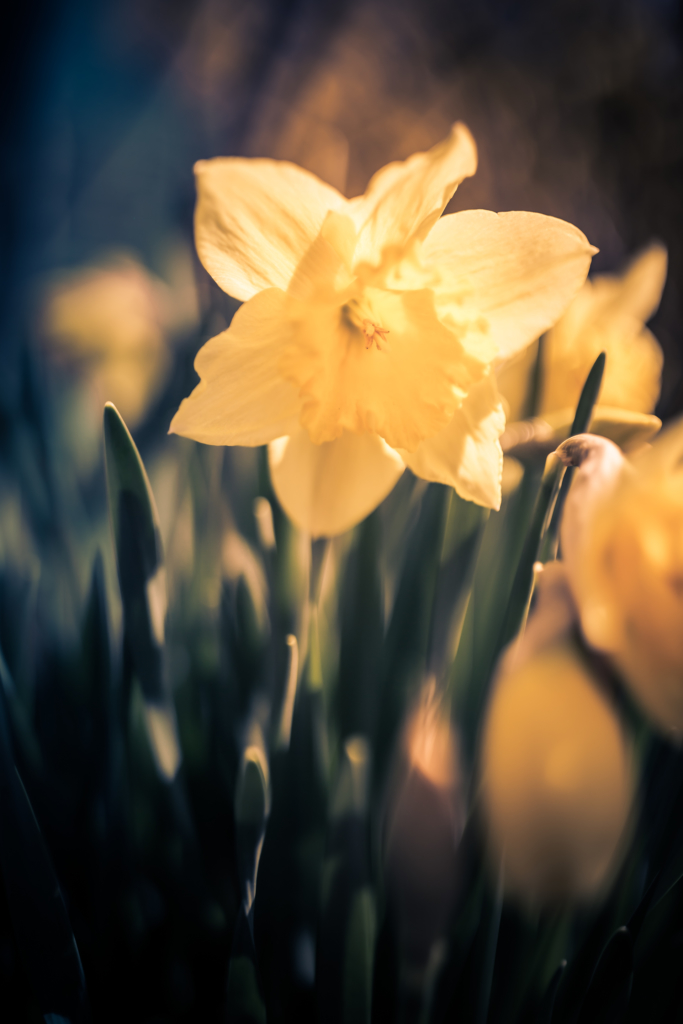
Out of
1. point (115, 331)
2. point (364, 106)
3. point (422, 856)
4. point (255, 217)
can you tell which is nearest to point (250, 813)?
point (422, 856)

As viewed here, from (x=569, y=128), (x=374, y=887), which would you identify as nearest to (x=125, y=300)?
(x=374, y=887)

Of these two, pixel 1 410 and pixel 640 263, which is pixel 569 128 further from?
pixel 1 410

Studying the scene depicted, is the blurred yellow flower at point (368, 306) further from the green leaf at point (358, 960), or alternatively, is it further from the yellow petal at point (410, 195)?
the green leaf at point (358, 960)

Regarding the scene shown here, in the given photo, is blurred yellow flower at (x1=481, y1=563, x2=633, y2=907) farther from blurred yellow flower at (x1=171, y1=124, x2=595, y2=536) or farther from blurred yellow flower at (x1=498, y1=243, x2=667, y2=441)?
blurred yellow flower at (x1=498, y1=243, x2=667, y2=441)

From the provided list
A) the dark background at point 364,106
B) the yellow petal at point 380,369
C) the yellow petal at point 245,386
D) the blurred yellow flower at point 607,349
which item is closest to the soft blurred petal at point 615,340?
the blurred yellow flower at point 607,349

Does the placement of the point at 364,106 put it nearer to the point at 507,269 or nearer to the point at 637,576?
the point at 507,269

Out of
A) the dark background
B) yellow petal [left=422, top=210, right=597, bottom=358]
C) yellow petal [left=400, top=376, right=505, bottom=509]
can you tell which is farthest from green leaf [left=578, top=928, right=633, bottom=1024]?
the dark background
